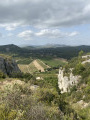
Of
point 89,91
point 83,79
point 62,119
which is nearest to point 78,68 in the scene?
point 83,79

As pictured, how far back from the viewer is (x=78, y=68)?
47281 millimetres

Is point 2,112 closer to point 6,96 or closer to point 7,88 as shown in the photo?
point 6,96

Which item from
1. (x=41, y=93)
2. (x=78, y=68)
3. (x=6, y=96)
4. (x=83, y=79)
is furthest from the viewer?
(x=78, y=68)

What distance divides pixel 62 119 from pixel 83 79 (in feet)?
131

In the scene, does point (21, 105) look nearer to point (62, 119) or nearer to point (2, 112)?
point (2, 112)

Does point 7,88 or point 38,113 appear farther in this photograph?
point 7,88

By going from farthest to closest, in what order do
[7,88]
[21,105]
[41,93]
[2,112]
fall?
[41,93] < [7,88] < [21,105] < [2,112]

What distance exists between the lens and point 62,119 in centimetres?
675

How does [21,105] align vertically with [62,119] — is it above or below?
above

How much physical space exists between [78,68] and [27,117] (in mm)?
44166

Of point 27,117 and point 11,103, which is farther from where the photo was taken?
point 11,103

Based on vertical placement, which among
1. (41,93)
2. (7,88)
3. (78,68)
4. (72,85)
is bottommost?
(72,85)

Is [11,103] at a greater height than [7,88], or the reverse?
[7,88]

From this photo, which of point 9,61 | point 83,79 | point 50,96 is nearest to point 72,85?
point 83,79
